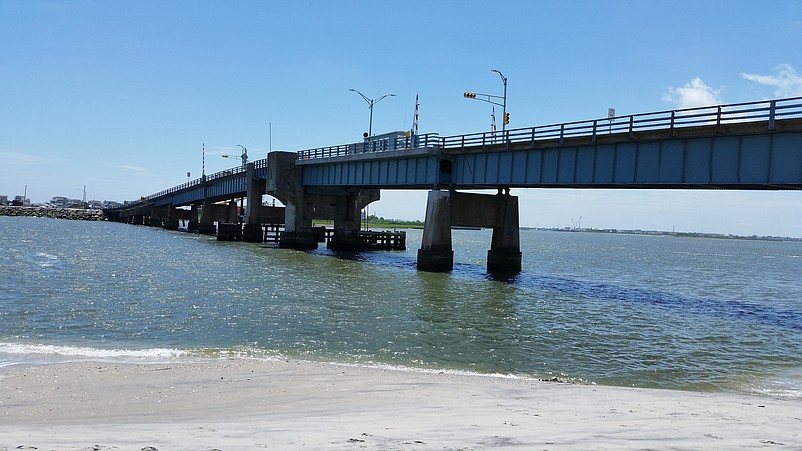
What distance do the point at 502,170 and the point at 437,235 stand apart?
6726mm

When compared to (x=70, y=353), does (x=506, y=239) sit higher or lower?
higher

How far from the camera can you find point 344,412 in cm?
923

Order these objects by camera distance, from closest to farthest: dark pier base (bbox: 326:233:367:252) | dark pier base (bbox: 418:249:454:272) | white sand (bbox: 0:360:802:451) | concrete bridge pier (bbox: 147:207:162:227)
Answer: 1. white sand (bbox: 0:360:802:451)
2. dark pier base (bbox: 418:249:454:272)
3. dark pier base (bbox: 326:233:367:252)
4. concrete bridge pier (bbox: 147:207:162:227)

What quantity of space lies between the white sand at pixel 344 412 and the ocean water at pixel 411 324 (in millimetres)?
1919

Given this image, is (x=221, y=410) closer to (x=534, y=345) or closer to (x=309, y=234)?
(x=534, y=345)

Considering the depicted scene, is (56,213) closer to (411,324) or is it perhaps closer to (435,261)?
(435,261)

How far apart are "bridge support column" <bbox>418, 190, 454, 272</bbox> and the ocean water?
4245 millimetres

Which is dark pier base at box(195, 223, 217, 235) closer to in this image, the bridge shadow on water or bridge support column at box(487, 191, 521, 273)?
the bridge shadow on water

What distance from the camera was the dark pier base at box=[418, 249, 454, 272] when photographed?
42094 mm

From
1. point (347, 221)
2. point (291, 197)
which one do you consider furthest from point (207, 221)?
point (347, 221)

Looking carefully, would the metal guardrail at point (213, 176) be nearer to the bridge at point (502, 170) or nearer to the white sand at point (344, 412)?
the bridge at point (502, 170)

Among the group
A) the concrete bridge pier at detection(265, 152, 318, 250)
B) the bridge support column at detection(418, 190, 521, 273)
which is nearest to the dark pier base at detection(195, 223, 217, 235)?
the concrete bridge pier at detection(265, 152, 318, 250)

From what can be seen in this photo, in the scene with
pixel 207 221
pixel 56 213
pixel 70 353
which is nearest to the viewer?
pixel 70 353

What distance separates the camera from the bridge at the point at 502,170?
24938 millimetres
